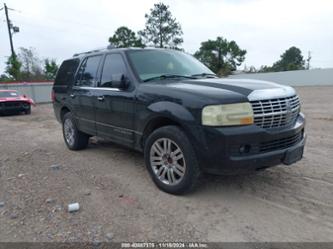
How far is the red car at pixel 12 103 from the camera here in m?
14.5

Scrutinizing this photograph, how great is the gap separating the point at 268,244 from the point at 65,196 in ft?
8.27

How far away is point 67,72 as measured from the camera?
6148mm

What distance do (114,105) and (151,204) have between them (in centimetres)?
173

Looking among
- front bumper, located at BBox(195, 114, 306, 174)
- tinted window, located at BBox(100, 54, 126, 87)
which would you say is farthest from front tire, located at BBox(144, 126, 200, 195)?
tinted window, located at BBox(100, 54, 126, 87)

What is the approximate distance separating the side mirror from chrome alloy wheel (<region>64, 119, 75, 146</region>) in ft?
7.26

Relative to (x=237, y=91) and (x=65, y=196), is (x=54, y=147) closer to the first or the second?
(x=65, y=196)

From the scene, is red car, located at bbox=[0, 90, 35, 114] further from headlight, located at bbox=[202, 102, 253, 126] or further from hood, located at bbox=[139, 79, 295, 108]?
headlight, located at bbox=[202, 102, 253, 126]

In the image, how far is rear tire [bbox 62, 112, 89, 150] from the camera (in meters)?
6.02

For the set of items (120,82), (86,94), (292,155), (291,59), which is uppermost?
(291,59)

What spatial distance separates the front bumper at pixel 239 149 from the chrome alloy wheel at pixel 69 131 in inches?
142

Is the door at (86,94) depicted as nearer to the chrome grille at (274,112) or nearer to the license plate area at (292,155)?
the chrome grille at (274,112)

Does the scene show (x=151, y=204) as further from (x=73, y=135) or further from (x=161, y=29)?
(x=161, y=29)

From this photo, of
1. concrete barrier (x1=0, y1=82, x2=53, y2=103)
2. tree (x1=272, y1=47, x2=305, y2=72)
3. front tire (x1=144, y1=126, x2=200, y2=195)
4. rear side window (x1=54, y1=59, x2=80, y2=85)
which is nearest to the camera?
front tire (x1=144, y1=126, x2=200, y2=195)

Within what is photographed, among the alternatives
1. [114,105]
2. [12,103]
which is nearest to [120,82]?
[114,105]
